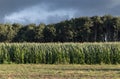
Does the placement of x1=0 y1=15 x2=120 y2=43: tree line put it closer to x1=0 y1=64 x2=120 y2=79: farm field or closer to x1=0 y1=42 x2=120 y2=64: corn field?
x1=0 y1=42 x2=120 y2=64: corn field

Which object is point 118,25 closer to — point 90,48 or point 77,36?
point 77,36

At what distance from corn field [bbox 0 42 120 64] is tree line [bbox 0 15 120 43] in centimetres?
4376

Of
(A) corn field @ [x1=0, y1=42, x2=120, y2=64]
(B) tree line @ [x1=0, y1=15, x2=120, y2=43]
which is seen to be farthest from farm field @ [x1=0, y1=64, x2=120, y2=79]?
(B) tree line @ [x1=0, y1=15, x2=120, y2=43]

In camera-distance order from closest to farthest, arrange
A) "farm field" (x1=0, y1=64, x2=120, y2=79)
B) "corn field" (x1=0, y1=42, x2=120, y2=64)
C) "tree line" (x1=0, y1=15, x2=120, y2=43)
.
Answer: "farm field" (x1=0, y1=64, x2=120, y2=79) < "corn field" (x1=0, y1=42, x2=120, y2=64) < "tree line" (x1=0, y1=15, x2=120, y2=43)

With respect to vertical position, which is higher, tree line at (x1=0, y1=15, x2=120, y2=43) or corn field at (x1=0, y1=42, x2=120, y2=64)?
tree line at (x1=0, y1=15, x2=120, y2=43)

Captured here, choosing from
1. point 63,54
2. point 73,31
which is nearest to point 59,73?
point 63,54

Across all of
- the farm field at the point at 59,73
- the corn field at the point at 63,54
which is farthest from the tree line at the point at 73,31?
the farm field at the point at 59,73

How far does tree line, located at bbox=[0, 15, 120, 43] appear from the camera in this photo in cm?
8450

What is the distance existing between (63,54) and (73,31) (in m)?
48.6

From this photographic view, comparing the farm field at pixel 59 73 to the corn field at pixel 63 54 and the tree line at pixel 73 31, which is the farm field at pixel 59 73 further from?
the tree line at pixel 73 31

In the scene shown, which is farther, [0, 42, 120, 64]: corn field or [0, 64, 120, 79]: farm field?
[0, 42, 120, 64]: corn field

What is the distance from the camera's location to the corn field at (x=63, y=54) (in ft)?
126

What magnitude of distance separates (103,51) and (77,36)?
47.7 m

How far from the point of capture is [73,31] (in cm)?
8706
